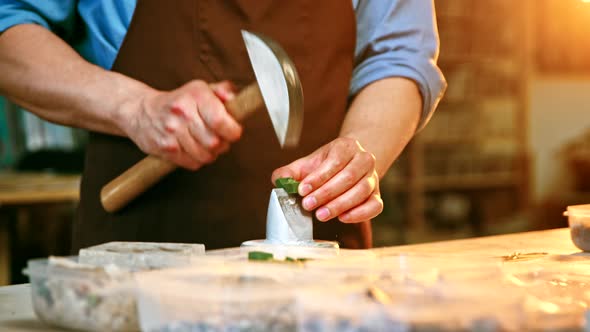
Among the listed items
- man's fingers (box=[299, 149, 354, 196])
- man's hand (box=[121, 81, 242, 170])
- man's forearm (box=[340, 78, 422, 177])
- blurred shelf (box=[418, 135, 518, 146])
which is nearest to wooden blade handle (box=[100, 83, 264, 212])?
man's hand (box=[121, 81, 242, 170])

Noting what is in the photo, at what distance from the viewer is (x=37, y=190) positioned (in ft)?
10.8

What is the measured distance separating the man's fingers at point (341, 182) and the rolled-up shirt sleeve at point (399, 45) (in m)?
0.39

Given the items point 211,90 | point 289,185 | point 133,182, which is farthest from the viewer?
point 133,182

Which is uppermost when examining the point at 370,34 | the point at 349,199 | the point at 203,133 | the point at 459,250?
the point at 370,34

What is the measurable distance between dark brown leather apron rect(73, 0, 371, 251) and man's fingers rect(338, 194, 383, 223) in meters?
0.21

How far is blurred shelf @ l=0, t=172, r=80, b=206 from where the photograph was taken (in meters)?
3.17

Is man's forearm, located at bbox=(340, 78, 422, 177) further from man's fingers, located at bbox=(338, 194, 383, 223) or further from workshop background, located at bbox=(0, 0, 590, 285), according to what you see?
workshop background, located at bbox=(0, 0, 590, 285)

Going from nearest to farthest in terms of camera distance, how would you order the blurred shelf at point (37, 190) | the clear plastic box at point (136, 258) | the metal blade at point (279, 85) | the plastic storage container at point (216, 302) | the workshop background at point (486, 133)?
the plastic storage container at point (216, 302) → the clear plastic box at point (136, 258) → the metal blade at point (279, 85) → the blurred shelf at point (37, 190) → the workshop background at point (486, 133)

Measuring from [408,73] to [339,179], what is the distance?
1.52 ft

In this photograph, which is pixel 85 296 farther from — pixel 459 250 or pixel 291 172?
pixel 459 250

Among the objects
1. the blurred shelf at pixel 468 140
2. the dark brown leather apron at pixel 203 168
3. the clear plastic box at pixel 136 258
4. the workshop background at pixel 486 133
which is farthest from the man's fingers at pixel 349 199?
the blurred shelf at pixel 468 140

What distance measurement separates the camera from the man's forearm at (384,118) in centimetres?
149

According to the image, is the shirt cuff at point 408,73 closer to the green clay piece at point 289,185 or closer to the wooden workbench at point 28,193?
the green clay piece at point 289,185

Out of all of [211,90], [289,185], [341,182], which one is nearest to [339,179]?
[341,182]
